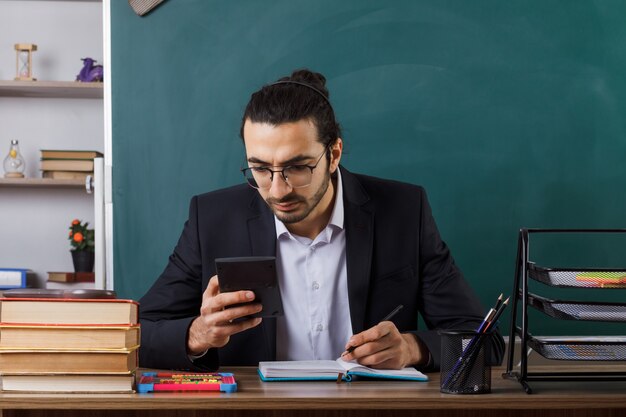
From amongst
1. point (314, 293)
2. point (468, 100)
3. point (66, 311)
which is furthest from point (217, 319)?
point (468, 100)

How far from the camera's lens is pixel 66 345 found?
143cm

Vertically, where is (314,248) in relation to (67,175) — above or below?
below

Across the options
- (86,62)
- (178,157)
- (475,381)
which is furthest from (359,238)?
(86,62)

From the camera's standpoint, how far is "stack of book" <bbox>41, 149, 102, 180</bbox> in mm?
4297

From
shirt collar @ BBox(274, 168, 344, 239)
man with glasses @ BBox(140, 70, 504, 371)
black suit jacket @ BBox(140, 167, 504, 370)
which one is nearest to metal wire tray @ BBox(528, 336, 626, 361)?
man with glasses @ BBox(140, 70, 504, 371)

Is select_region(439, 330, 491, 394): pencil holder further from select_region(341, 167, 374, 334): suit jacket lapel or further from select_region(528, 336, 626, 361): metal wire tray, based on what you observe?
select_region(341, 167, 374, 334): suit jacket lapel

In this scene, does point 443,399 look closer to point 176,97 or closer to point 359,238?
point 359,238

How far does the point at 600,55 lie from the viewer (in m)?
2.77

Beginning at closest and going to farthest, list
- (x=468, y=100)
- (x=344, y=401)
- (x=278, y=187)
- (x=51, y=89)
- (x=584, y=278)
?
(x=344, y=401), (x=584, y=278), (x=278, y=187), (x=468, y=100), (x=51, y=89)

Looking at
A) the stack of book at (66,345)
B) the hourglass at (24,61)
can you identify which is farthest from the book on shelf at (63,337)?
the hourglass at (24,61)

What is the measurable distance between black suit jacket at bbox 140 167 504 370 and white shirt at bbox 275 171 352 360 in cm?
4

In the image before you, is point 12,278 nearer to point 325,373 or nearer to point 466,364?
point 325,373

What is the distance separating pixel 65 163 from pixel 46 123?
1.22ft

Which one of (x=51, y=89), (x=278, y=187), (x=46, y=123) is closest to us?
(x=278, y=187)
